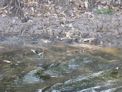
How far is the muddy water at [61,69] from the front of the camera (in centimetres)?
651

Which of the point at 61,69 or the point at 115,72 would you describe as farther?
the point at 61,69

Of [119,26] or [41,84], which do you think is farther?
[119,26]

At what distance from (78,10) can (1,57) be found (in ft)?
11.7

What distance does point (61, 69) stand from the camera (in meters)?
7.49

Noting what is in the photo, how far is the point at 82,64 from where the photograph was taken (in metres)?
7.78

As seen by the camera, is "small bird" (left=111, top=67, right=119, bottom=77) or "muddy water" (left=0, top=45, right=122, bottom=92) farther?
"small bird" (left=111, top=67, right=119, bottom=77)

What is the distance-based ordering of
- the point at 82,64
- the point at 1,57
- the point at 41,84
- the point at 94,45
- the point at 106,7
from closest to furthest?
1. the point at 41,84
2. the point at 82,64
3. the point at 1,57
4. the point at 94,45
5. the point at 106,7

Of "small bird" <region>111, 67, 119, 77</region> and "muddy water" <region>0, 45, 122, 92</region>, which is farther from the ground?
"muddy water" <region>0, 45, 122, 92</region>

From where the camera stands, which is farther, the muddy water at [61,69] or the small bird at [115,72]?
the small bird at [115,72]

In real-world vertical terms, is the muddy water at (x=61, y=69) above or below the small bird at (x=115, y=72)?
above

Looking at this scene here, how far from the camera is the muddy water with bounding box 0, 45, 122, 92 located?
651cm

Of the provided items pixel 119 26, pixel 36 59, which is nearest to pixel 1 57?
pixel 36 59

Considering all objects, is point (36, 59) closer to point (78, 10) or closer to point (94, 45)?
point (94, 45)

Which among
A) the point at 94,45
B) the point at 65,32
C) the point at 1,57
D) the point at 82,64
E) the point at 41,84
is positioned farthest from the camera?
the point at 65,32
